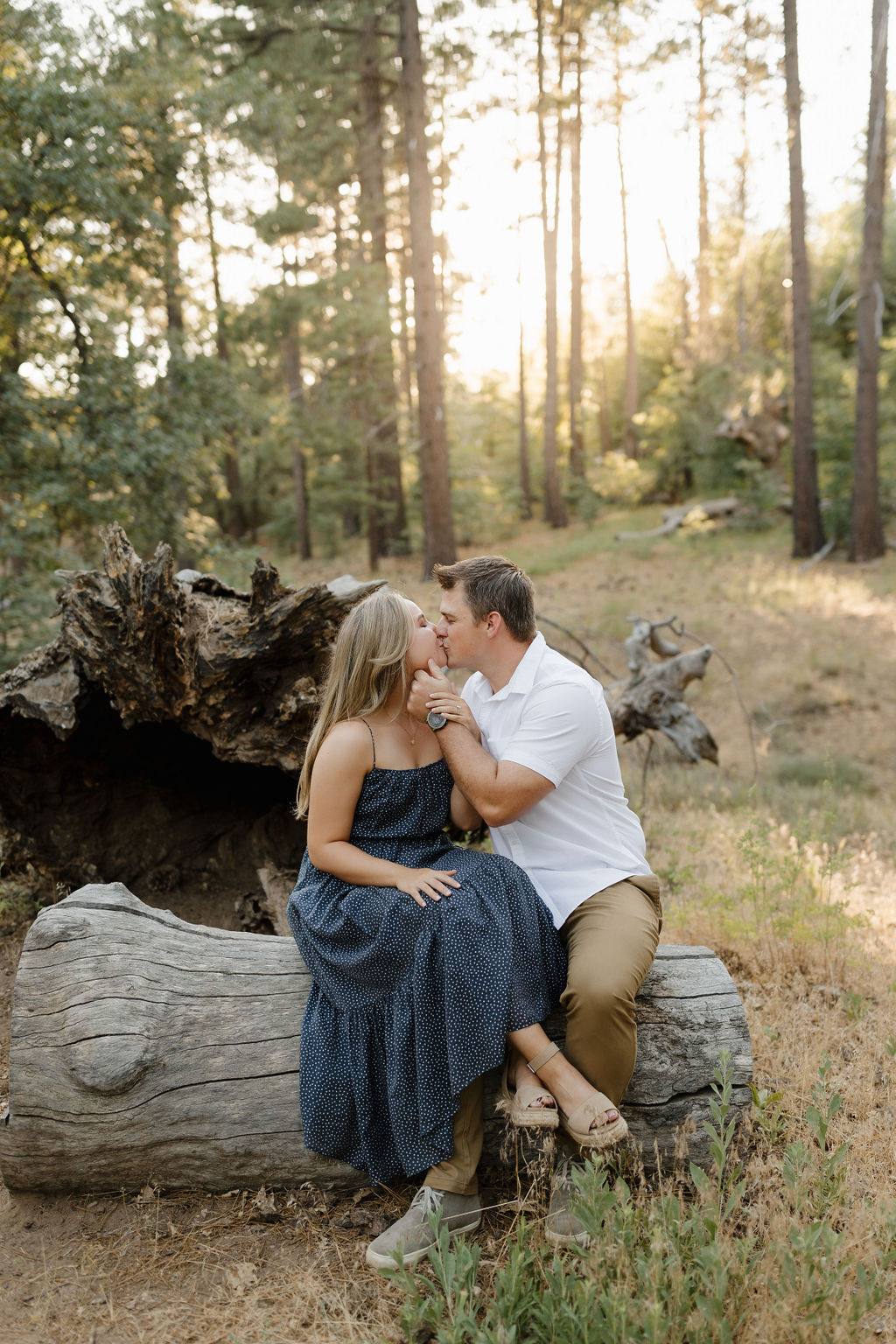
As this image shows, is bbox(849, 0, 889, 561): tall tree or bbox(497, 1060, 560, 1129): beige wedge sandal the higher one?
bbox(849, 0, 889, 561): tall tree

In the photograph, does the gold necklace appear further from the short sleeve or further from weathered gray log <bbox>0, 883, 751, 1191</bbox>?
weathered gray log <bbox>0, 883, 751, 1191</bbox>

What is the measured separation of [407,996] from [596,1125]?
2.31 ft

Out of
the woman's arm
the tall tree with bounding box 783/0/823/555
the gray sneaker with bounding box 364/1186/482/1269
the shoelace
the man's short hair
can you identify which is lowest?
the gray sneaker with bounding box 364/1186/482/1269

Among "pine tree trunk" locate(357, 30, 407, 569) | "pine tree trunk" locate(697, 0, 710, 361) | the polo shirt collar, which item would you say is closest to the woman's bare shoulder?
the polo shirt collar

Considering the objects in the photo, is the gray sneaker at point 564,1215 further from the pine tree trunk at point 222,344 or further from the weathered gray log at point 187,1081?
the pine tree trunk at point 222,344

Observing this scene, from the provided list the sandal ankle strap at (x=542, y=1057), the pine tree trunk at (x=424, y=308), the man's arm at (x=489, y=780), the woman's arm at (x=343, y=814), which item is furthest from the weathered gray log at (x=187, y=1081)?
the pine tree trunk at (x=424, y=308)

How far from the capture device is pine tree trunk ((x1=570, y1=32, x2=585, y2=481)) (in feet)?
74.3

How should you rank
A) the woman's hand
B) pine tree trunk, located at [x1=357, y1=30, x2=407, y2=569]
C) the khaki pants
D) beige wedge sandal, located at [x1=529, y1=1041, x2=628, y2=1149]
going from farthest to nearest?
1. pine tree trunk, located at [x1=357, y1=30, x2=407, y2=569]
2. the woman's hand
3. the khaki pants
4. beige wedge sandal, located at [x1=529, y1=1041, x2=628, y2=1149]

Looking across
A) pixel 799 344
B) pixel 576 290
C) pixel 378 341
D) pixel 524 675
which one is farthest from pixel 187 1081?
pixel 576 290

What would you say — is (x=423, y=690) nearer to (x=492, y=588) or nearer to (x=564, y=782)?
(x=492, y=588)

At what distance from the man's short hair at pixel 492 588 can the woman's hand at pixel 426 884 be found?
988mm

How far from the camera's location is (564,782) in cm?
341

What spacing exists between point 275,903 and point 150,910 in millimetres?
1318

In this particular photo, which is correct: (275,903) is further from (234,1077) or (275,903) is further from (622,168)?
(622,168)
